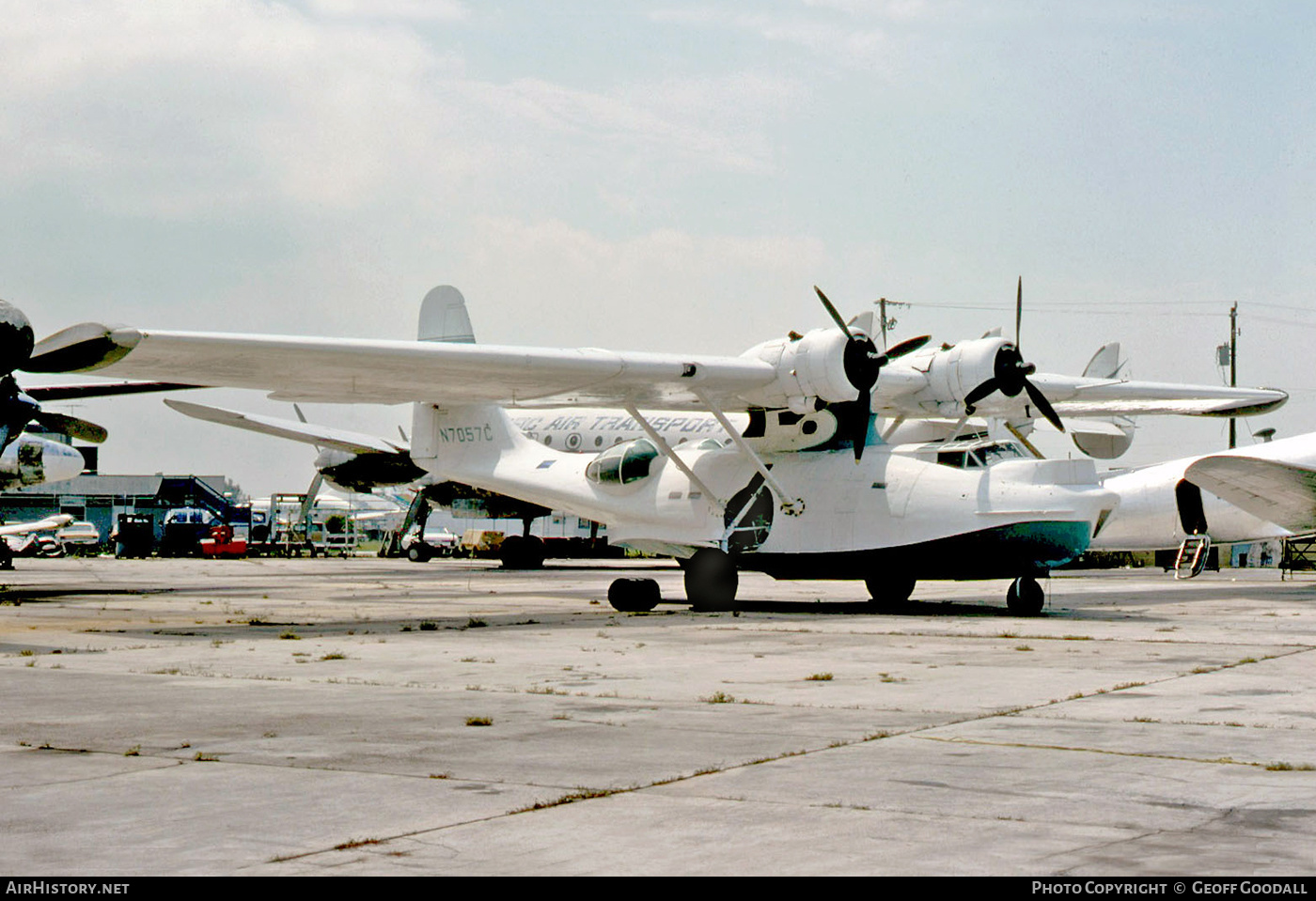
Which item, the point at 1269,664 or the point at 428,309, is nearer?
the point at 1269,664

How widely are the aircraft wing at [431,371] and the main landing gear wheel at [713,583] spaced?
253 centimetres

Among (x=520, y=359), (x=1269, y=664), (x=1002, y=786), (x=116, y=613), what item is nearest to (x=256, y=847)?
(x=1002, y=786)

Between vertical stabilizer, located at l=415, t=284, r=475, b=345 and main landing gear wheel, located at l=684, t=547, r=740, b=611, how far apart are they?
974 centimetres

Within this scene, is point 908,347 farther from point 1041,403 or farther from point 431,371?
point 431,371

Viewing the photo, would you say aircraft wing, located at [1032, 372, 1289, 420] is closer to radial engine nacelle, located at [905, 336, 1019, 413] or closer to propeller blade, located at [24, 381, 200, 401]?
radial engine nacelle, located at [905, 336, 1019, 413]

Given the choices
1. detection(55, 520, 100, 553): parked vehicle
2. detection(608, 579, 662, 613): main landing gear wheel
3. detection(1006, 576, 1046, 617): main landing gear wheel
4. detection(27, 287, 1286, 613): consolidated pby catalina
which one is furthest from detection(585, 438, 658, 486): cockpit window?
detection(55, 520, 100, 553): parked vehicle

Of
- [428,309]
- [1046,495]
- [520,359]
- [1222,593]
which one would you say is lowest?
[1222,593]

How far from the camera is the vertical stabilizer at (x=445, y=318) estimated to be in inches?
1078

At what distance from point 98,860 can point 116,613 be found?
14.8 meters

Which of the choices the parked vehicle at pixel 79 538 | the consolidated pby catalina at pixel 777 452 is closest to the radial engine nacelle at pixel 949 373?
the consolidated pby catalina at pixel 777 452

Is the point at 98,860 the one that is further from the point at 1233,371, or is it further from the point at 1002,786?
the point at 1233,371

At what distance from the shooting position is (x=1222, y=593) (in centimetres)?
2539

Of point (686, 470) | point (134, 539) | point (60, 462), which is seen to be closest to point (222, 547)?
point (134, 539)

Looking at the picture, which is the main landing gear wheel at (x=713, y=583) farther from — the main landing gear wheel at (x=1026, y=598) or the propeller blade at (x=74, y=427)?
the propeller blade at (x=74, y=427)
